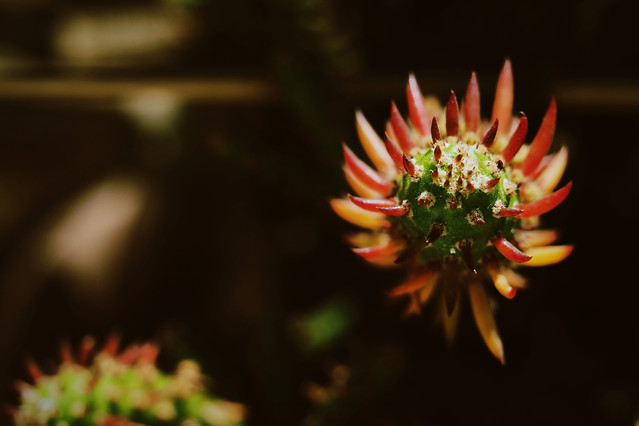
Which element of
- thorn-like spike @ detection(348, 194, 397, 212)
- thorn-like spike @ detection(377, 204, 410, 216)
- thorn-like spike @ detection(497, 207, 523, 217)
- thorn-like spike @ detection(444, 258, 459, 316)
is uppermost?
thorn-like spike @ detection(348, 194, 397, 212)

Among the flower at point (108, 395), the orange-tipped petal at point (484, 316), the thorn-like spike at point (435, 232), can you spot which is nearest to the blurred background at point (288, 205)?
the flower at point (108, 395)

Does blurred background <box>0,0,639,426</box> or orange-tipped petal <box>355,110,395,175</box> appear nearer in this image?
orange-tipped petal <box>355,110,395,175</box>

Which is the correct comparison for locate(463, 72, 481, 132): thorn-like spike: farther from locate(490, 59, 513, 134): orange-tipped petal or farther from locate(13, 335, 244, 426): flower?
locate(13, 335, 244, 426): flower

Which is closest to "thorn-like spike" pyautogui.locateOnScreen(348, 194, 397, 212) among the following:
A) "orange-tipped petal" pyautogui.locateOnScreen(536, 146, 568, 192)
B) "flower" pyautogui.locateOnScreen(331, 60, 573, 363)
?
"flower" pyautogui.locateOnScreen(331, 60, 573, 363)

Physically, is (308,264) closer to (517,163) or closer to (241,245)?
(241,245)

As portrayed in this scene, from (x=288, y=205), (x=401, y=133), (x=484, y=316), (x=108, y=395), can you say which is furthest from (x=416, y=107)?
(x=288, y=205)

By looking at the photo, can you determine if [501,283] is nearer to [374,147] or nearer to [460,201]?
[460,201]
